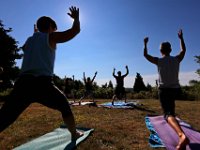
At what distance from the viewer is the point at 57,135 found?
584cm

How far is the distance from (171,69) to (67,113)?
2373mm

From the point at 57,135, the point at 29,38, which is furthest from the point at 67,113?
the point at 57,135

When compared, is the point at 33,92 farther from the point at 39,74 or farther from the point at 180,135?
the point at 180,135

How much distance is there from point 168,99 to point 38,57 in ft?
9.13

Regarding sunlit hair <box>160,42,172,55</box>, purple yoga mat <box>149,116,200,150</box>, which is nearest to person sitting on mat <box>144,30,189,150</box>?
sunlit hair <box>160,42,172,55</box>

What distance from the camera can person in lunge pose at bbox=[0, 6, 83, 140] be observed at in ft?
12.1

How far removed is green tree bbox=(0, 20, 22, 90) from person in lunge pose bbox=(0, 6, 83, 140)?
108 feet

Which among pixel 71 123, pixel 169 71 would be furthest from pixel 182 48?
pixel 71 123

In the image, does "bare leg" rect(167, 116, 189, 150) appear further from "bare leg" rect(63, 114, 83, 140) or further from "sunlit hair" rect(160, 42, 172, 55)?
"bare leg" rect(63, 114, 83, 140)

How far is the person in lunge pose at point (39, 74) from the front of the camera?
369 cm

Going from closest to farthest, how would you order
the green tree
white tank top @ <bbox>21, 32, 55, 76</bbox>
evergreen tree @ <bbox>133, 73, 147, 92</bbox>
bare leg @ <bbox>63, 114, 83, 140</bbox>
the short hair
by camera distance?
white tank top @ <bbox>21, 32, 55, 76</bbox> < the short hair < bare leg @ <bbox>63, 114, 83, 140</bbox> < the green tree < evergreen tree @ <bbox>133, 73, 147, 92</bbox>

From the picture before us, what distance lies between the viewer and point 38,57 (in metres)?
3.90

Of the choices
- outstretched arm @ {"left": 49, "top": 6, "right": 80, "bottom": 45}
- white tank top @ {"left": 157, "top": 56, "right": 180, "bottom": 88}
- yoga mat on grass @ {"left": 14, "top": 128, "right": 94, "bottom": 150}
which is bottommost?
yoga mat on grass @ {"left": 14, "top": 128, "right": 94, "bottom": 150}

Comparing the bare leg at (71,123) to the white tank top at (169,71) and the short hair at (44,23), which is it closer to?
the short hair at (44,23)
